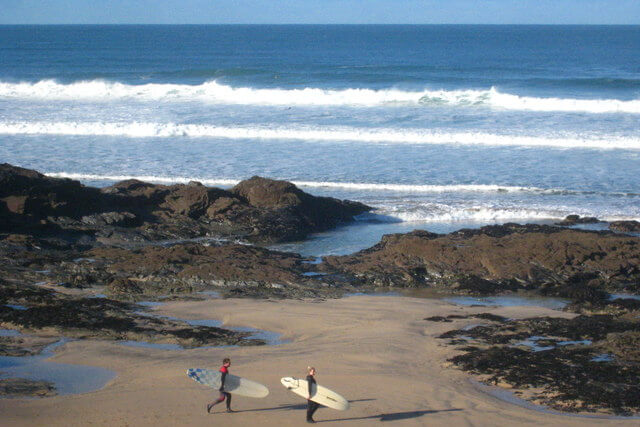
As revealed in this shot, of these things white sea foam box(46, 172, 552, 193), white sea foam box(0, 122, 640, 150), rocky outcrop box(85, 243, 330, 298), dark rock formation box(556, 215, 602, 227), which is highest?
white sea foam box(0, 122, 640, 150)

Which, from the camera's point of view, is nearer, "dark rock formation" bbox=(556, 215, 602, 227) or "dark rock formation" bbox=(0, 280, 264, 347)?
"dark rock formation" bbox=(0, 280, 264, 347)

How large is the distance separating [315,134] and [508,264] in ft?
57.1

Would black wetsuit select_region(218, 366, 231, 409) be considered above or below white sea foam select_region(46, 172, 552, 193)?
below

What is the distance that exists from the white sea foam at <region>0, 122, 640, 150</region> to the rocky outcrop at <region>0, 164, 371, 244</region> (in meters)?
11.5

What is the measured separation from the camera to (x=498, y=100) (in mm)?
39156

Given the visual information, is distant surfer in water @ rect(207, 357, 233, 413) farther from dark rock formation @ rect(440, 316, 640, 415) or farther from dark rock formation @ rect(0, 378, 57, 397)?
dark rock formation @ rect(440, 316, 640, 415)

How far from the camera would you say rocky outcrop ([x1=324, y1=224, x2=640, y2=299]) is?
13250mm

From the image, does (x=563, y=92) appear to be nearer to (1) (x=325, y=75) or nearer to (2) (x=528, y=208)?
Answer: (1) (x=325, y=75)

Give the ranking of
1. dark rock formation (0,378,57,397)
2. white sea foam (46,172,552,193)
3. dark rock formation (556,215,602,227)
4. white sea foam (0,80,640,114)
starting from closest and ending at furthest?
1. dark rock formation (0,378,57,397)
2. dark rock formation (556,215,602,227)
3. white sea foam (46,172,552,193)
4. white sea foam (0,80,640,114)

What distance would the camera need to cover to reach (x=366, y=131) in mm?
30453

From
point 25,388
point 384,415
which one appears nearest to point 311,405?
point 384,415

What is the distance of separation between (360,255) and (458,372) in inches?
214

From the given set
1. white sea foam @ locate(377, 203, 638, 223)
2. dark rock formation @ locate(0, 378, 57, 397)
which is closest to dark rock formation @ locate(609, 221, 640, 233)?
white sea foam @ locate(377, 203, 638, 223)

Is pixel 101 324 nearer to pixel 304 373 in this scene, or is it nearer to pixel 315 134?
pixel 304 373
